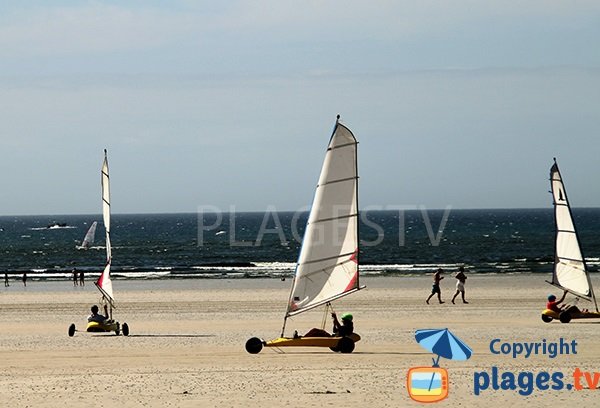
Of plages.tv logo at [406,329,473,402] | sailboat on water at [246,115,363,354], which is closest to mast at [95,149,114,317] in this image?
Answer: sailboat on water at [246,115,363,354]

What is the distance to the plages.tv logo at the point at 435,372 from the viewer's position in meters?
17.3

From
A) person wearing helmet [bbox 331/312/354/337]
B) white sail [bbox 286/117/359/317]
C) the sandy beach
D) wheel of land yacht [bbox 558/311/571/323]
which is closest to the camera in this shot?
the sandy beach

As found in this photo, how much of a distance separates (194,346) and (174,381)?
17.3 ft

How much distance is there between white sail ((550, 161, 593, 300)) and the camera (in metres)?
29.9

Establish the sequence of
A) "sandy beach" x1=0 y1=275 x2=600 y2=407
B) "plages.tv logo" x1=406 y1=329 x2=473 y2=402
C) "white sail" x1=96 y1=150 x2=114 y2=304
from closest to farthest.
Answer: "plages.tv logo" x1=406 y1=329 x2=473 y2=402
"sandy beach" x1=0 y1=275 x2=600 y2=407
"white sail" x1=96 y1=150 x2=114 y2=304

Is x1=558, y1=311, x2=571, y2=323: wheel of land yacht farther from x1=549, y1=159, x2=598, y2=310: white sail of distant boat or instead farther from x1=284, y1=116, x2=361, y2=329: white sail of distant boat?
x1=284, y1=116, x2=361, y2=329: white sail of distant boat

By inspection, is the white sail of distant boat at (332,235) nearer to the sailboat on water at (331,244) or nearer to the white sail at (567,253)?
the sailboat on water at (331,244)

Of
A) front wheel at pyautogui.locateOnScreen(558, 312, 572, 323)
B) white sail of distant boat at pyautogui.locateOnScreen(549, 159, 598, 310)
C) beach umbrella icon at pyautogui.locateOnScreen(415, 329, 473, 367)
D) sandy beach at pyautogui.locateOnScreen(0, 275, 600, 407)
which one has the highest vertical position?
white sail of distant boat at pyautogui.locateOnScreen(549, 159, 598, 310)

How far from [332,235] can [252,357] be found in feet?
10.9

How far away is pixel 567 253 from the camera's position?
30.3m

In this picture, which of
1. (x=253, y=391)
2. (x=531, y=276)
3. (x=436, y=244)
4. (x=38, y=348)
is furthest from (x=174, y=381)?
(x=436, y=244)

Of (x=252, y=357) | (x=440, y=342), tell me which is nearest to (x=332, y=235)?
(x=252, y=357)

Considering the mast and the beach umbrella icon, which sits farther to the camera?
the mast

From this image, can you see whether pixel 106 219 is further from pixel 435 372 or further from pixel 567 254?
pixel 567 254
